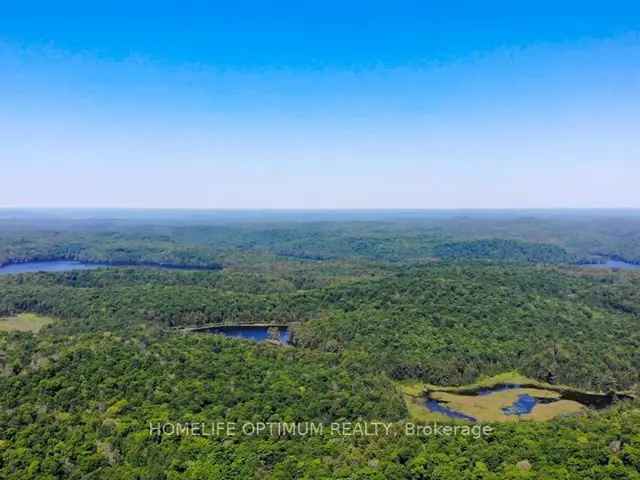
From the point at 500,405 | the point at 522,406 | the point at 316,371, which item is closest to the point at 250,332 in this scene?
the point at 316,371

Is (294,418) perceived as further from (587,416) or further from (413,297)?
(413,297)

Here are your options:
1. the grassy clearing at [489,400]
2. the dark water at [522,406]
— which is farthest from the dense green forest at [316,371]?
the dark water at [522,406]

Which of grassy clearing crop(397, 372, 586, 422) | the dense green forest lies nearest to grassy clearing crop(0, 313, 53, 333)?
the dense green forest

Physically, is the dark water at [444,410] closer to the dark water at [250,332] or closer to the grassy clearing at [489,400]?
the grassy clearing at [489,400]

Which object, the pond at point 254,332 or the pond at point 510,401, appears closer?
the pond at point 510,401

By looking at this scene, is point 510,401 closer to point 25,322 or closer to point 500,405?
point 500,405

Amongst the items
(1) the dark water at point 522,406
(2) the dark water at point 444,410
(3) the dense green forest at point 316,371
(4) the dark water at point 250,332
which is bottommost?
(1) the dark water at point 522,406

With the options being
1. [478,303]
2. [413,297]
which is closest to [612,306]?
[478,303]
